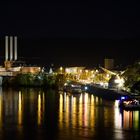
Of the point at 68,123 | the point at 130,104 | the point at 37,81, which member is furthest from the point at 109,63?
the point at 68,123

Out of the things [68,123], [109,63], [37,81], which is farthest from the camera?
[37,81]

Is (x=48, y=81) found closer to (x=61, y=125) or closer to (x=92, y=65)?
(x=92, y=65)

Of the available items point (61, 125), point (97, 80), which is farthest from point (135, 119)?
point (97, 80)

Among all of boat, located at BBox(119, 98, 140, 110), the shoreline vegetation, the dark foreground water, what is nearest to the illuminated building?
the shoreline vegetation

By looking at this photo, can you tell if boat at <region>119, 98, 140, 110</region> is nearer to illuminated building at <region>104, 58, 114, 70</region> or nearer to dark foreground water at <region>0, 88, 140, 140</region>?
dark foreground water at <region>0, 88, 140, 140</region>

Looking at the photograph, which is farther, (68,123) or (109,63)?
(109,63)

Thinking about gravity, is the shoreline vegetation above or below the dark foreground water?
above

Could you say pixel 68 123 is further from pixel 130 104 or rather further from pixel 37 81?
pixel 37 81

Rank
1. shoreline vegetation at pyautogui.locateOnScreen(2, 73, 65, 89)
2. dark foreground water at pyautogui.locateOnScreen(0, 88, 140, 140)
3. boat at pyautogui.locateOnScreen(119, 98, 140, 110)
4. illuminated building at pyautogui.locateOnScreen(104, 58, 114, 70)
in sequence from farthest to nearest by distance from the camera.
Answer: illuminated building at pyautogui.locateOnScreen(104, 58, 114, 70) < shoreline vegetation at pyautogui.locateOnScreen(2, 73, 65, 89) < boat at pyautogui.locateOnScreen(119, 98, 140, 110) < dark foreground water at pyautogui.locateOnScreen(0, 88, 140, 140)

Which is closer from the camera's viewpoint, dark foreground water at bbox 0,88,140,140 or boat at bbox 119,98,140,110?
dark foreground water at bbox 0,88,140,140

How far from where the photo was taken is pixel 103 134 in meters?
11.2

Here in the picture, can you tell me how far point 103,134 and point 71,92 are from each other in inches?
577

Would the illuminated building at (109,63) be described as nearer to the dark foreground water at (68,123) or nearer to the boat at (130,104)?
the dark foreground water at (68,123)

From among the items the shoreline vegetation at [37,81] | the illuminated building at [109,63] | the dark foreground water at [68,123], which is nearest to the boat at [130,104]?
the dark foreground water at [68,123]
